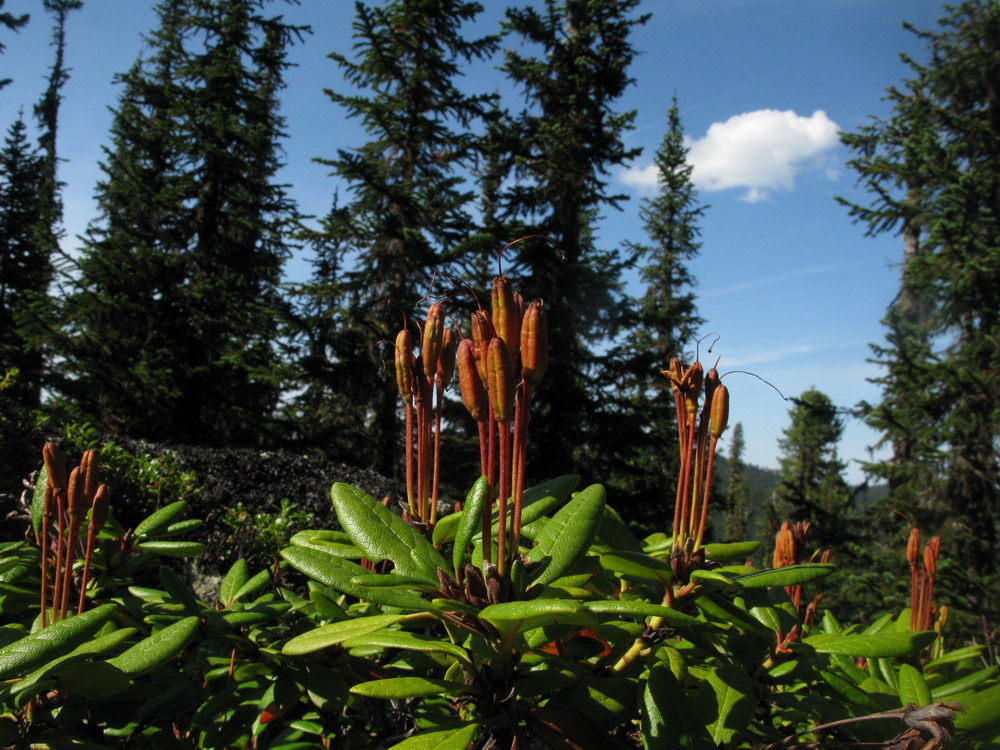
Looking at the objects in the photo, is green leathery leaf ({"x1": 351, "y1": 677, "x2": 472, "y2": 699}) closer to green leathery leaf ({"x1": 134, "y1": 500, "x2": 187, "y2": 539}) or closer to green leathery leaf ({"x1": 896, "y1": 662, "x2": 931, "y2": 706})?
green leathery leaf ({"x1": 134, "y1": 500, "x2": 187, "y2": 539})

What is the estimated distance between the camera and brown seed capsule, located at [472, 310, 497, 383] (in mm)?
903

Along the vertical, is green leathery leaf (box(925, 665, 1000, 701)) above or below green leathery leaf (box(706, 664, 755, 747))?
below

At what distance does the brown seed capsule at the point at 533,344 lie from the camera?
2.90ft

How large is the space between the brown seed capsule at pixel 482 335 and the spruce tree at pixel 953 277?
472 inches

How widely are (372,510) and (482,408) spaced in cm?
27

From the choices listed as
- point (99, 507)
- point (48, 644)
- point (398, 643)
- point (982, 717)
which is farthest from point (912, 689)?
point (99, 507)

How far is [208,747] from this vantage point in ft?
3.99

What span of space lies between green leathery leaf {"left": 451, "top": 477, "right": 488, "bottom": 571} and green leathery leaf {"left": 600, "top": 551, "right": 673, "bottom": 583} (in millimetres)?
215

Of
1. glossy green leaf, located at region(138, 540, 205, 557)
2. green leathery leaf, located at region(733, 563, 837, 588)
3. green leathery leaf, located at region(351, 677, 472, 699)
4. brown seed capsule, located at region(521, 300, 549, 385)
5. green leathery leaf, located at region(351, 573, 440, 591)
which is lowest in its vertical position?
green leathery leaf, located at region(351, 677, 472, 699)

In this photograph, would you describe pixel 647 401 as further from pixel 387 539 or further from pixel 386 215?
pixel 387 539

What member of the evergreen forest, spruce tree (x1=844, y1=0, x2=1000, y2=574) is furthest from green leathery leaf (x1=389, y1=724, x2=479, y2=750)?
spruce tree (x1=844, y1=0, x2=1000, y2=574)

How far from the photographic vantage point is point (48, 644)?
855 millimetres

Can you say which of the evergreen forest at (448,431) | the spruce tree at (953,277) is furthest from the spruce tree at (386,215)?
the spruce tree at (953,277)

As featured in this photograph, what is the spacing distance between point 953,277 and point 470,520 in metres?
13.0
